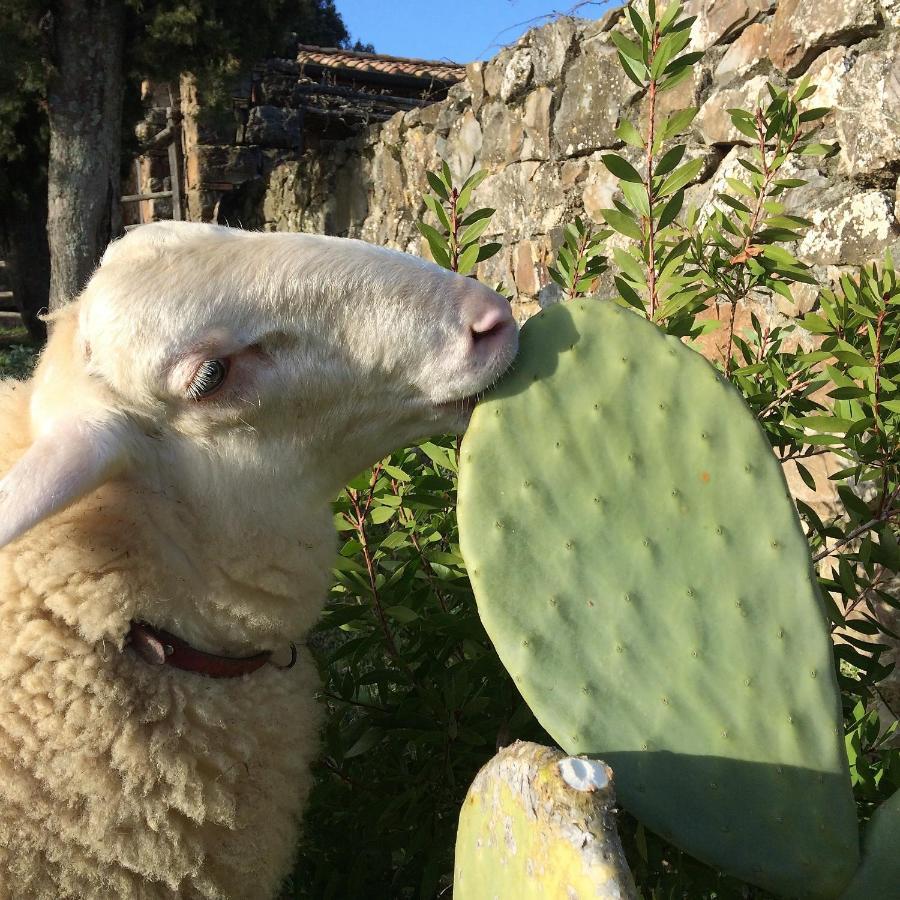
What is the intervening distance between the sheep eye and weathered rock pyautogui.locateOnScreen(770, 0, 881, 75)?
9.44 ft

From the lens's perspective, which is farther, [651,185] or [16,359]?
[16,359]

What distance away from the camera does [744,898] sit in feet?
6.97

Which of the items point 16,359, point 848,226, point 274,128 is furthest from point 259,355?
point 16,359

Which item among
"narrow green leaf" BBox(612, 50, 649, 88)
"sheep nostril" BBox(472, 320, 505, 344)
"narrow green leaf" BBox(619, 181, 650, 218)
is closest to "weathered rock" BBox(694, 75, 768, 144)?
"narrow green leaf" BBox(612, 50, 649, 88)

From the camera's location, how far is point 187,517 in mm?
1717

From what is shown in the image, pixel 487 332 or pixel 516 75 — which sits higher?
pixel 516 75

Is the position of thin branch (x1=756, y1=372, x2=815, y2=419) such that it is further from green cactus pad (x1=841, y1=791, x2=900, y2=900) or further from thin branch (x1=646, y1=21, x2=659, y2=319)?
green cactus pad (x1=841, y1=791, x2=900, y2=900)

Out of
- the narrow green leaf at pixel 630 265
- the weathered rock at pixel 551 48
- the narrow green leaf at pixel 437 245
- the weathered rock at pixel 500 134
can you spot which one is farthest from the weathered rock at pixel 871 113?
the weathered rock at pixel 500 134

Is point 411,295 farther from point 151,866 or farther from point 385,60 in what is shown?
point 385,60

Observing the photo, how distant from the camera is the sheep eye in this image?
5.40ft

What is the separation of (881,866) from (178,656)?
3.91 ft

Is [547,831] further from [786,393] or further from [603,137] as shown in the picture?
[603,137]

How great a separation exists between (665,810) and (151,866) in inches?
34.4

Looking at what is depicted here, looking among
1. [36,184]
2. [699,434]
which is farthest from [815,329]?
[36,184]
